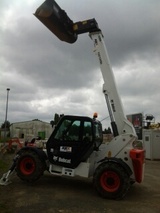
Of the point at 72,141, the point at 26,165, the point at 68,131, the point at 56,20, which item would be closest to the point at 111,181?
the point at 72,141

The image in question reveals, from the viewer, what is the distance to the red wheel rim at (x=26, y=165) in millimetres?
9773

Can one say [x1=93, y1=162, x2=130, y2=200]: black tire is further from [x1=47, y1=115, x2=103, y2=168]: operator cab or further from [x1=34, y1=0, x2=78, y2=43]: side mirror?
[x1=34, y1=0, x2=78, y2=43]: side mirror

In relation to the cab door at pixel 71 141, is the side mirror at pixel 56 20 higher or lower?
higher

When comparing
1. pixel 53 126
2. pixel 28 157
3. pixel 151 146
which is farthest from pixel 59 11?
pixel 151 146

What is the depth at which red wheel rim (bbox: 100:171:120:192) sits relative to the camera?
8.55 meters

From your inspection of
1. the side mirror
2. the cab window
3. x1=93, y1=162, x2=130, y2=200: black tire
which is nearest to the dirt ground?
x1=93, y1=162, x2=130, y2=200: black tire

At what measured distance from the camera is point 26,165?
32.5 ft

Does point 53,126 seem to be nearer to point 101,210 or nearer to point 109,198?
point 109,198

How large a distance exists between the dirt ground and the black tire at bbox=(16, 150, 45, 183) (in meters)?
0.27

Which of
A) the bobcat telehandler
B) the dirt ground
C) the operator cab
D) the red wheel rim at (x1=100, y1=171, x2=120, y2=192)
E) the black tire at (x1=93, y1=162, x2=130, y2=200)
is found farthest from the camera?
the operator cab

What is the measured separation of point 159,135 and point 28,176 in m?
14.2

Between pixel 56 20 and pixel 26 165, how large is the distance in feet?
15.5

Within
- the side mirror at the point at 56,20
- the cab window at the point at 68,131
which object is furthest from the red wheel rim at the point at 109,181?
the side mirror at the point at 56,20

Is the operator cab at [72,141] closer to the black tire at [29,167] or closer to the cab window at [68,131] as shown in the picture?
the cab window at [68,131]
